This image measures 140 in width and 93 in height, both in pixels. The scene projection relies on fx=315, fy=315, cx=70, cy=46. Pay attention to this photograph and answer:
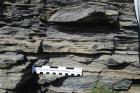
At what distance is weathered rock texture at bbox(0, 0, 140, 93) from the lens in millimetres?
6375

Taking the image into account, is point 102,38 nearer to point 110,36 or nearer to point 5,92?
point 110,36

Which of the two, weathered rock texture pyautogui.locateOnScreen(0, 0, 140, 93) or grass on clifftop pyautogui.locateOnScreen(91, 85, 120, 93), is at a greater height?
weathered rock texture pyautogui.locateOnScreen(0, 0, 140, 93)

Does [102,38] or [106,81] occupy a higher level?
[102,38]

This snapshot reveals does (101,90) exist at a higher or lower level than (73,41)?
lower

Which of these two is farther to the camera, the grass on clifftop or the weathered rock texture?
the weathered rock texture

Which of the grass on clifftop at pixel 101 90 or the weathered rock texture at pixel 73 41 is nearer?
the grass on clifftop at pixel 101 90

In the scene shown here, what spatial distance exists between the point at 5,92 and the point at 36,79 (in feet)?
2.90

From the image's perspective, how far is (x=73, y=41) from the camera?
6.53m

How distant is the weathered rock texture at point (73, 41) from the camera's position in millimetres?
6375

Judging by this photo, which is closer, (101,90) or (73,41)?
(101,90)

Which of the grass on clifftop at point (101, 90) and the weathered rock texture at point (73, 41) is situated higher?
the weathered rock texture at point (73, 41)

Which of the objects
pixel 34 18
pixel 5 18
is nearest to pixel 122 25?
pixel 34 18

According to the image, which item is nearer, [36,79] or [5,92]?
[5,92]

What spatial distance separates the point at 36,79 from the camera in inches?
261
